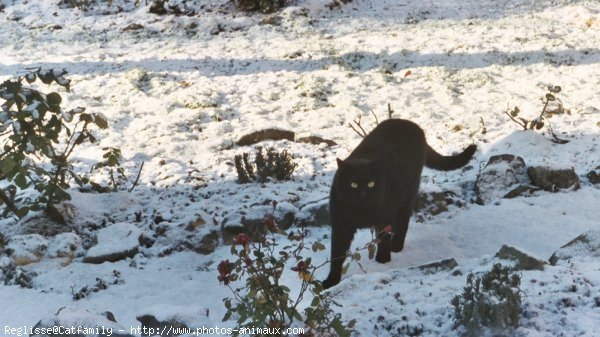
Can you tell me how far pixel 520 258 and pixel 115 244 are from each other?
3389 millimetres

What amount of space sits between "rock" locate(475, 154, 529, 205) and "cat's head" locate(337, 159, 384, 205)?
7.26 ft

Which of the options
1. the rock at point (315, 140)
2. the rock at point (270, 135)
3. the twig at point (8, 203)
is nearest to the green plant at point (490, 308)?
the twig at point (8, 203)

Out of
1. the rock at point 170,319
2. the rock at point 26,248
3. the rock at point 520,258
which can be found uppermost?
the rock at point 170,319

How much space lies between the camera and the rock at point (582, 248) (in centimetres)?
434

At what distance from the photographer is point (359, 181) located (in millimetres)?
4352

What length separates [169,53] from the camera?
38.4ft

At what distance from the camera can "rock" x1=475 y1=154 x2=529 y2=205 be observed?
A: 20.6 ft

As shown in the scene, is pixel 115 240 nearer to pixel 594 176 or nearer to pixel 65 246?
pixel 65 246

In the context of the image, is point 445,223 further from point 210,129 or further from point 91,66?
point 91,66

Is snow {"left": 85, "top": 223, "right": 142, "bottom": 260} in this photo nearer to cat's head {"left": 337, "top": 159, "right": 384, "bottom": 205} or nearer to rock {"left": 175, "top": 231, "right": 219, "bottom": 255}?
rock {"left": 175, "top": 231, "right": 219, "bottom": 255}

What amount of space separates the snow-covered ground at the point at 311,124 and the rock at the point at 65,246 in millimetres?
24

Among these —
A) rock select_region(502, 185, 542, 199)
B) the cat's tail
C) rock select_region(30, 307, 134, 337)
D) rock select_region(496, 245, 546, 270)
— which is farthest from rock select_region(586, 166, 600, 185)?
rock select_region(30, 307, 134, 337)

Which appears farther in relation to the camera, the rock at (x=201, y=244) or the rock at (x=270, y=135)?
the rock at (x=270, y=135)

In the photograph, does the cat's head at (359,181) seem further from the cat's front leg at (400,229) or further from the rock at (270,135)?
the rock at (270,135)
